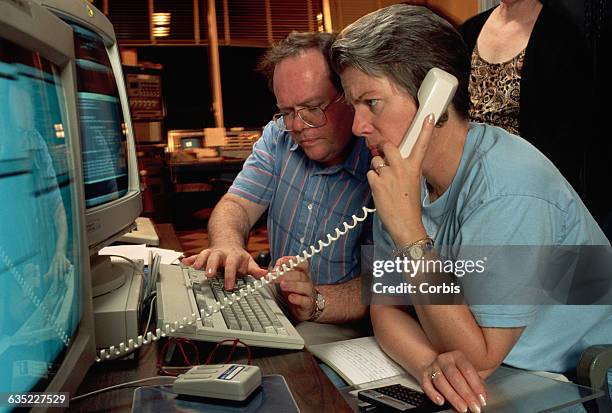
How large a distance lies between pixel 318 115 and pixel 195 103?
5.55m

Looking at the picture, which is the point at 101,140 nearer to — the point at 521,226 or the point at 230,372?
the point at 230,372

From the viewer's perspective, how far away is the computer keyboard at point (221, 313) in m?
0.90

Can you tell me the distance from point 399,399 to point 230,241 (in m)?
0.79

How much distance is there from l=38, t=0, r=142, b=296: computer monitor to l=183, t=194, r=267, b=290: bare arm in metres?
0.17

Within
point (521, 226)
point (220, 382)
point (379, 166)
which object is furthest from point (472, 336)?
point (220, 382)

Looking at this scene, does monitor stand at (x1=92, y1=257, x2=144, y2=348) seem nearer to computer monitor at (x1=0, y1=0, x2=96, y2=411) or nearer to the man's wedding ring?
computer monitor at (x1=0, y1=0, x2=96, y2=411)

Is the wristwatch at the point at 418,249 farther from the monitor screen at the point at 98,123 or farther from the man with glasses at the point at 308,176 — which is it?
the monitor screen at the point at 98,123

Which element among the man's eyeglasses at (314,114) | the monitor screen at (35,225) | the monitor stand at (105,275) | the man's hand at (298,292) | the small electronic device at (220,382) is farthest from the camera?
Answer: the man's eyeglasses at (314,114)

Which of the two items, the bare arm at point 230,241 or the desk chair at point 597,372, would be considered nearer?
the desk chair at point 597,372

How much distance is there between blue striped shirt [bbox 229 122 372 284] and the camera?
5.19 ft

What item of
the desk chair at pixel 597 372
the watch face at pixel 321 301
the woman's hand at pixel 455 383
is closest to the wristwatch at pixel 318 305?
the watch face at pixel 321 301

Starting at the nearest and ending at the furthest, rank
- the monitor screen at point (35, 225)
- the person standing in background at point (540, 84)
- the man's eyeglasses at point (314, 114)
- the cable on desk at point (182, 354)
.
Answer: the monitor screen at point (35, 225) < the cable on desk at point (182, 354) < the man's eyeglasses at point (314, 114) < the person standing in background at point (540, 84)

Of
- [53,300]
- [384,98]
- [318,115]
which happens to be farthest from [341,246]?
[53,300]

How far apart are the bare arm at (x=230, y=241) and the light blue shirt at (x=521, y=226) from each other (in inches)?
15.0
